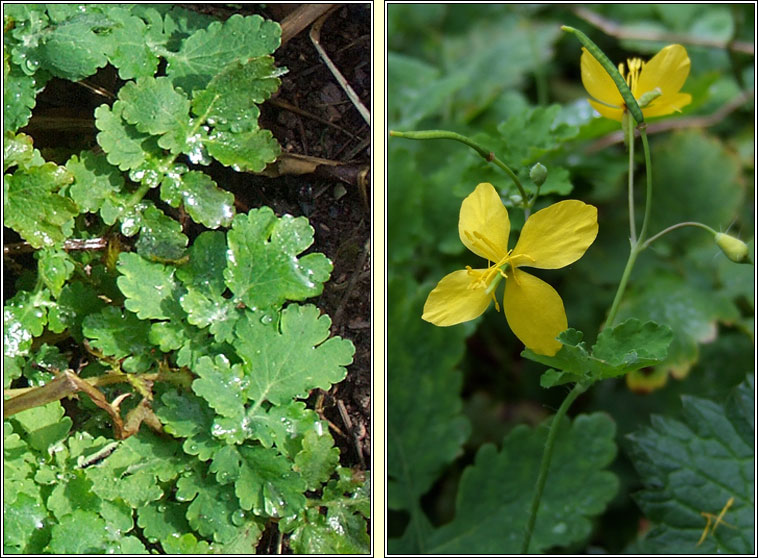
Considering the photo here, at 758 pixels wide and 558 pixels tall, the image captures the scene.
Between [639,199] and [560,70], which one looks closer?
[639,199]

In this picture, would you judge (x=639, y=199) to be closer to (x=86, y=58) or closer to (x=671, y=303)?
(x=671, y=303)

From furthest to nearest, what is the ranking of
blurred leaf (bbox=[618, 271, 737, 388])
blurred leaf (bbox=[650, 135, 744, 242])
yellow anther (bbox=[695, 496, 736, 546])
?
blurred leaf (bbox=[650, 135, 744, 242]) → blurred leaf (bbox=[618, 271, 737, 388]) → yellow anther (bbox=[695, 496, 736, 546])

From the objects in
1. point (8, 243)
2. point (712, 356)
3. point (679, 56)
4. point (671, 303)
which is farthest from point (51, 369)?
point (712, 356)

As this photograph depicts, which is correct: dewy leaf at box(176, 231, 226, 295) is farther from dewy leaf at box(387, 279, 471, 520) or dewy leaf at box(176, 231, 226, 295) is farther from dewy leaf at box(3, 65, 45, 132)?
dewy leaf at box(387, 279, 471, 520)

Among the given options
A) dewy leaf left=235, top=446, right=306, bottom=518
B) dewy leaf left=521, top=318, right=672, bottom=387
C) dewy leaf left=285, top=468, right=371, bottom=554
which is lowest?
dewy leaf left=285, top=468, right=371, bottom=554

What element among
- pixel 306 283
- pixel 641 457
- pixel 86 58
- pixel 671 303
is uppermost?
pixel 86 58

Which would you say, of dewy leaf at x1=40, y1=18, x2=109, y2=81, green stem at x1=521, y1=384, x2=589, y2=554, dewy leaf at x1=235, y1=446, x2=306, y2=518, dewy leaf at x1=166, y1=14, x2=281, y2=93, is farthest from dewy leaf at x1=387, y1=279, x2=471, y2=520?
dewy leaf at x1=40, y1=18, x2=109, y2=81

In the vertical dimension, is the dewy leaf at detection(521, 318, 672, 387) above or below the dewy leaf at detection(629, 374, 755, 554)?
above
